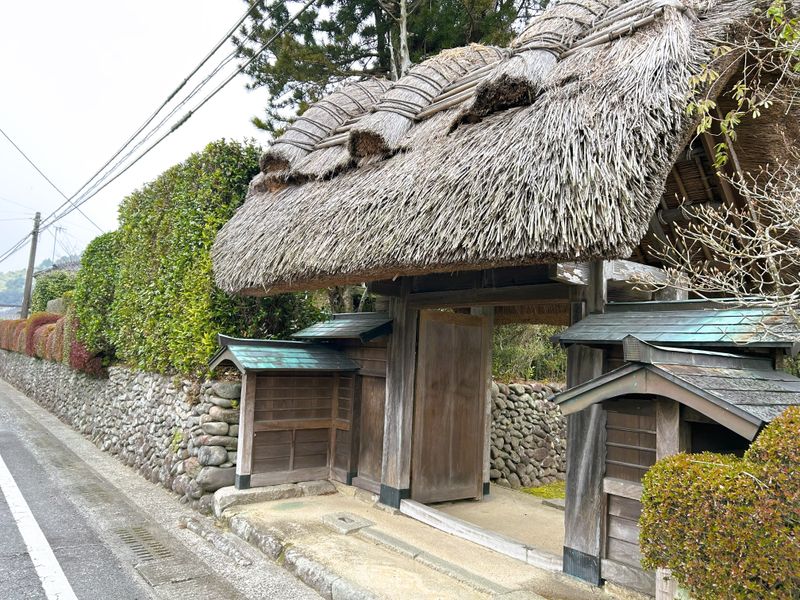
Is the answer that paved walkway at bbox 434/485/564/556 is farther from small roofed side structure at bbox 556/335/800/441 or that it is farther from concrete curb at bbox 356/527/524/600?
small roofed side structure at bbox 556/335/800/441

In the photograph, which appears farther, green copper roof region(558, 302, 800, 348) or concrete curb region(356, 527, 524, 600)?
concrete curb region(356, 527, 524, 600)

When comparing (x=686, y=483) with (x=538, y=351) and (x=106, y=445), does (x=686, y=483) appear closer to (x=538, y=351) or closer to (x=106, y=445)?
(x=538, y=351)

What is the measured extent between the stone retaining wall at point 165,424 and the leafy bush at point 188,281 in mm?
446

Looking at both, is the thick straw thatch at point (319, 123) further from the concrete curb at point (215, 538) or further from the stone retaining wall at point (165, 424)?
the concrete curb at point (215, 538)

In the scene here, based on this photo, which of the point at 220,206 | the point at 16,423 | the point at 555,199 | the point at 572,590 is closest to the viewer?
the point at 555,199

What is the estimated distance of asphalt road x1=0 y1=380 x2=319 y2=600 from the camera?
4.21 m

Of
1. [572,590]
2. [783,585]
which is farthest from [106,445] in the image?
[783,585]

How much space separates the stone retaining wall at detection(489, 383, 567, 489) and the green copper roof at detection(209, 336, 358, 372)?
3.18 metres

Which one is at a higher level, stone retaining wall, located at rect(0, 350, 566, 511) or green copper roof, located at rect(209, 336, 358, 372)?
green copper roof, located at rect(209, 336, 358, 372)

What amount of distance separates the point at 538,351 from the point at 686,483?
26.5ft

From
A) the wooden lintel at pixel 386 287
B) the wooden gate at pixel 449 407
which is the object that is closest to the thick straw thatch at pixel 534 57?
the wooden lintel at pixel 386 287

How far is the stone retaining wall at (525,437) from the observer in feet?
28.5

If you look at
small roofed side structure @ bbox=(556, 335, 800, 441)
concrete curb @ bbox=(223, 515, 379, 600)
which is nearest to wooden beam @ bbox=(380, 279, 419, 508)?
concrete curb @ bbox=(223, 515, 379, 600)

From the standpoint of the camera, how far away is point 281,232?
20.2 ft
